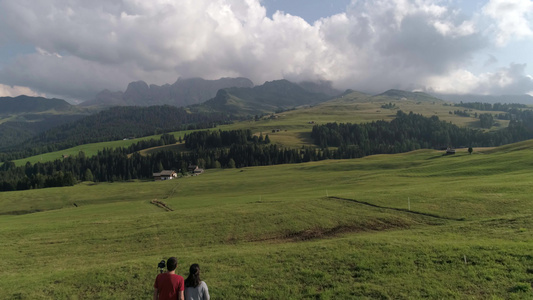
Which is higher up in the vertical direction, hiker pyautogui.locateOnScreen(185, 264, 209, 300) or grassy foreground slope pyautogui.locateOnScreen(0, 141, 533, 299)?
hiker pyautogui.locateOnScreen(185, 264, 209, 300)

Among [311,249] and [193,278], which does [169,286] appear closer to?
[193,278]

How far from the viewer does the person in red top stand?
1044 centimetres

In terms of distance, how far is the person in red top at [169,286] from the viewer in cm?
1044

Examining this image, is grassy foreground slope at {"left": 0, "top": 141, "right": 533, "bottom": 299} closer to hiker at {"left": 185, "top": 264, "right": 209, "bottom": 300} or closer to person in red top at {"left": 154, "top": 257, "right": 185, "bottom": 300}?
hiker at {"left": 185, "top": 264, "right": 209, "bottom": 300}

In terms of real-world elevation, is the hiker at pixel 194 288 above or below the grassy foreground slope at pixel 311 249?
above

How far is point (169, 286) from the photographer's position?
10469 mm

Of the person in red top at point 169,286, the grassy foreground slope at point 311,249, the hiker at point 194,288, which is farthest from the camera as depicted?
the grassy foreground slope at point 311,249

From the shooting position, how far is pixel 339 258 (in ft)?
63.9

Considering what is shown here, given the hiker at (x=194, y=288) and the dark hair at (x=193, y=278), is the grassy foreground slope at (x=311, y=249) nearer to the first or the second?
the hiker at (x=194, y=288)

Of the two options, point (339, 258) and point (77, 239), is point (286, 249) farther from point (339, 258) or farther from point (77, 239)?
point (77, 239)

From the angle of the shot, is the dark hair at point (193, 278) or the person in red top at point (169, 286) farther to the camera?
the dark hair at point (193, 278)

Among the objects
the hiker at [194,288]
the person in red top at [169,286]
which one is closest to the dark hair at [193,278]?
the hiker at [194,288]

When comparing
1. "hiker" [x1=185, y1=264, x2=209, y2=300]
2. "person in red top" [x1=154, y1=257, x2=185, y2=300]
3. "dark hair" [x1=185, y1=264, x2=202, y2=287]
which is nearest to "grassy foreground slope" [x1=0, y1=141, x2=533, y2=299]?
"hiker" [x1=185, y1=264, x2=209, y2=300]

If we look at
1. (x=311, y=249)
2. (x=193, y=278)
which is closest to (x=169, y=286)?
(x=193, y=278)
